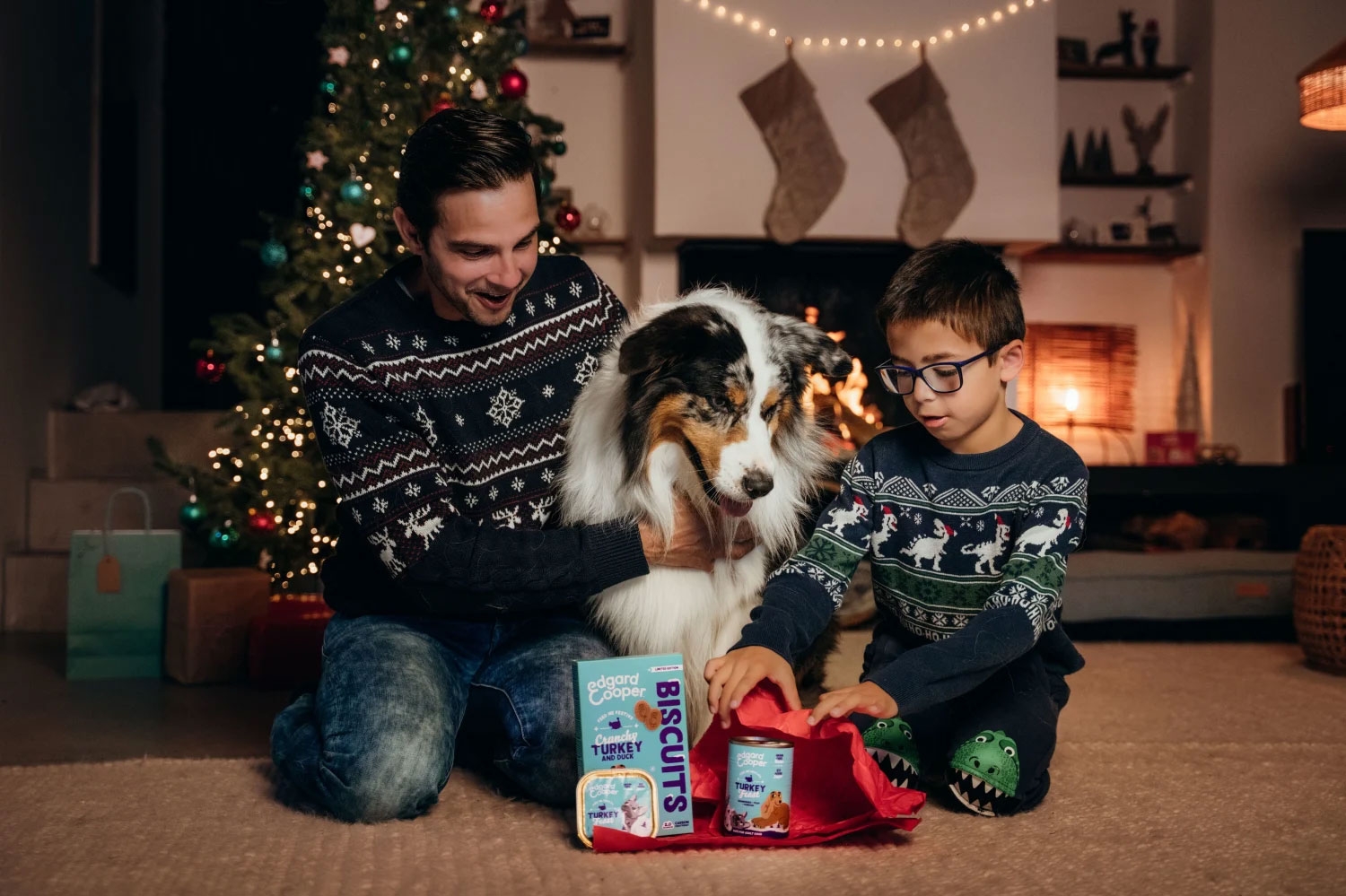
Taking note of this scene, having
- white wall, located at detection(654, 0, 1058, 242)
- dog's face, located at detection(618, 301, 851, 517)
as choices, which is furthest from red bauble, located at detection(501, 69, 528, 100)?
dog's face, located at detection(618, 301, 851, 517)

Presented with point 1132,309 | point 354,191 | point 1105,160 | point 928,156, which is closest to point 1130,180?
point 1105,160

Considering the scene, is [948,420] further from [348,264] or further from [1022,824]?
[348,264]

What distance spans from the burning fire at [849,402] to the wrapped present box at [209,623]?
1.98 metres

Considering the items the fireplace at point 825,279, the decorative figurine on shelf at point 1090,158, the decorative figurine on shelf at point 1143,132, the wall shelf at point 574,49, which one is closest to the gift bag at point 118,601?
the fireplace at point 825,279

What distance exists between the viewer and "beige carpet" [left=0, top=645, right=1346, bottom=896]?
155cm

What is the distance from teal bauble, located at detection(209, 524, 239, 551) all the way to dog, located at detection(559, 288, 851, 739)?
6.86 feet

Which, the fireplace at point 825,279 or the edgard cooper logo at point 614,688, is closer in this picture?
the edgard cooper logo at point 614,688

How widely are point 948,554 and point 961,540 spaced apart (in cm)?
3

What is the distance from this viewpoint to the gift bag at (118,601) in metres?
3.34

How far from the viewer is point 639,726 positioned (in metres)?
1.68

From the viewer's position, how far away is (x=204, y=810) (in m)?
1.92

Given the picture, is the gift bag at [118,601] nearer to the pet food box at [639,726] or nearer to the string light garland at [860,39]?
the pet food box at [639,726]

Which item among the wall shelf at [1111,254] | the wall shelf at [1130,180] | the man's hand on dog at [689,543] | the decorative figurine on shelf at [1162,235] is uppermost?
the wall shelf at [1130,180]

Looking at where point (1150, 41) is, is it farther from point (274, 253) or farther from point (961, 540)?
point (961, 540)
